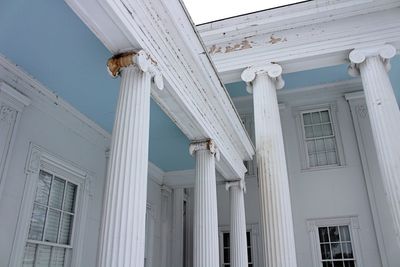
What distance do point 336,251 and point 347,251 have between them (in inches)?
10.6

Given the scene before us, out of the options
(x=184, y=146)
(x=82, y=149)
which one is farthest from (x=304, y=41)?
(x=82, y=149)

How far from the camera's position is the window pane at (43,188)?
18.3 ft

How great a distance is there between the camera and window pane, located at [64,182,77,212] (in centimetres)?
618

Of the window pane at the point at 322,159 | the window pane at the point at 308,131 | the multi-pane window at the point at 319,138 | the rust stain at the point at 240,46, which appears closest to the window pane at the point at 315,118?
the multi-pane window at the point at 319,138

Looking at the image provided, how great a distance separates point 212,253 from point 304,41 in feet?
17.6

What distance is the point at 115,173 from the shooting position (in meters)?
3.07

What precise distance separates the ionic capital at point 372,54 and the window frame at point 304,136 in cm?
313

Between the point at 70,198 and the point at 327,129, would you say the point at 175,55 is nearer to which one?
the point at 70,198

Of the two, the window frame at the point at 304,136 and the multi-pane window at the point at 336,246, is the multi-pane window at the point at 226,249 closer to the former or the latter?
the multi-pane window at the point at 336,246

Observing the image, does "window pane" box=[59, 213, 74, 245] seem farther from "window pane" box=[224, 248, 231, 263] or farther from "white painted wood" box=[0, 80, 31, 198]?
"window pane" box=[224, 248, 231, 263]

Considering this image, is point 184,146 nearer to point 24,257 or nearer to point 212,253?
point 212,253

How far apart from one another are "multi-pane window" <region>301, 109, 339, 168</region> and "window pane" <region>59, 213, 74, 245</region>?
692cm

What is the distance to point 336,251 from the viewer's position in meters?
9.55

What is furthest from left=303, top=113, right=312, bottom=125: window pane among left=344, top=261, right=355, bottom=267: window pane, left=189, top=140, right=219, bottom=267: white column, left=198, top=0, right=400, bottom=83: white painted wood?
left=189, top=140, right=219, bottom=267: white column
